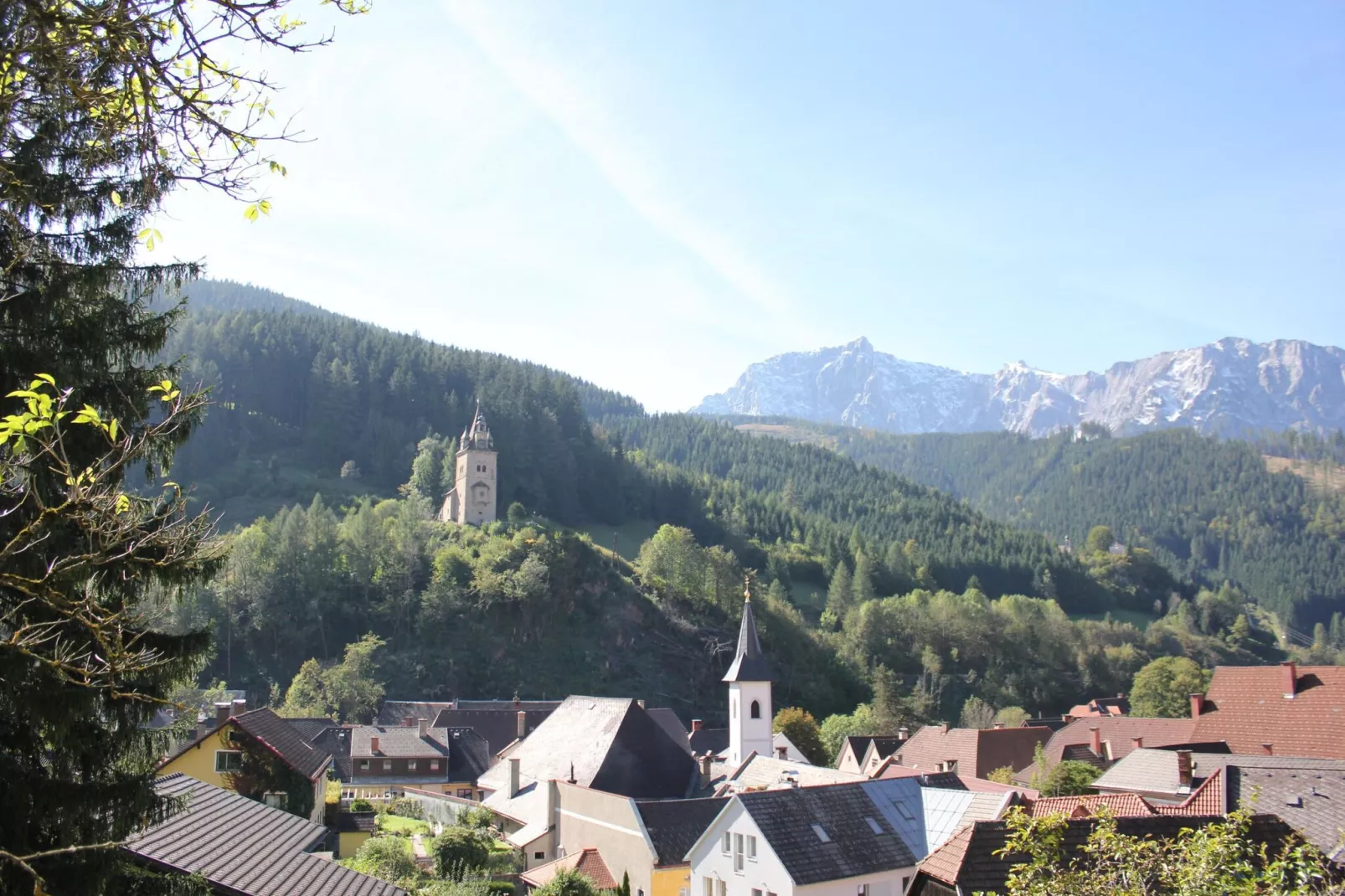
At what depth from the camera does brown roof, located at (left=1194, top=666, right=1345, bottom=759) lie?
31.4 metres

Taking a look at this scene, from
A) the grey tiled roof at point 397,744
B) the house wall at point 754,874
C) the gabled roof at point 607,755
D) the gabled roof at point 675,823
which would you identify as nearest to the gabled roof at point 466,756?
the grey tiled roof at point 397,744

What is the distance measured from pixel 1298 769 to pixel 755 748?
2869 cm

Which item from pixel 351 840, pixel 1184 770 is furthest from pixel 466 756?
pixel 1184 770

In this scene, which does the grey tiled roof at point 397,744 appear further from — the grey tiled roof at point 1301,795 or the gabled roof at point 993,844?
the grey tiled roof at point 1301,795

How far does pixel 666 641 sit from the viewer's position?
8788 centimetres

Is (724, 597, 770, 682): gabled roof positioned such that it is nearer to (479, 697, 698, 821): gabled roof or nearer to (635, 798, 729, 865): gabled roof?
(479, 697, 698, 821): gabled roof

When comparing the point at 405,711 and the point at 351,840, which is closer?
the point at 351,840

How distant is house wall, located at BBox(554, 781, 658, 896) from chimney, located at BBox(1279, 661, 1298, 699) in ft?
68.9

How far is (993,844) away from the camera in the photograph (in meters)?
15.4

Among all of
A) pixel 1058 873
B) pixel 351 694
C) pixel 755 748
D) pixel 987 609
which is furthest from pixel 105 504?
pixel 987 609

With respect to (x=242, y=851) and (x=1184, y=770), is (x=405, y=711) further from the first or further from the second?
(x=242, y=851)

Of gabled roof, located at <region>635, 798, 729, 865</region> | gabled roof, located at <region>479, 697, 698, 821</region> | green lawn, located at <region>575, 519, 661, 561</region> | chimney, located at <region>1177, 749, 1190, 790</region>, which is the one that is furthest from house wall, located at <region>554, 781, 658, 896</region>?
green lawn, located at <region>575, 519, 661, 561</region>

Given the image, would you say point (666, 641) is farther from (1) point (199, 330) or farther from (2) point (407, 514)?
(1) point (199, 330)

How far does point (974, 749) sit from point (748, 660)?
1116 centimetres
